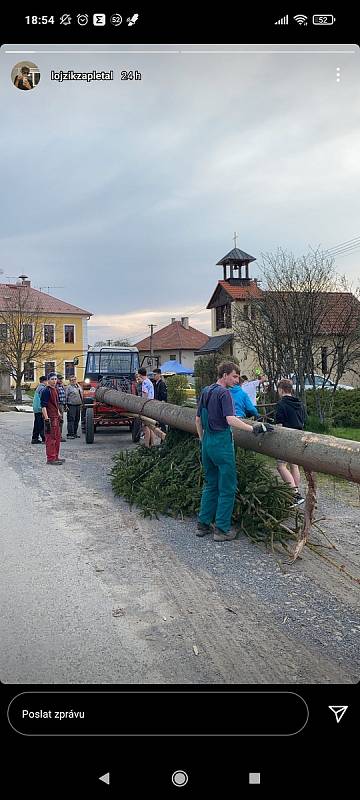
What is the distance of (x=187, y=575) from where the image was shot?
17.1 feet

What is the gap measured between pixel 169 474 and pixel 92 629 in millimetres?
4140

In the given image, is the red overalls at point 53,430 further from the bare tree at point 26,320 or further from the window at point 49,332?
the window at point 49,332

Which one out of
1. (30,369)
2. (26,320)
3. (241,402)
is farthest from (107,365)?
(241,402)

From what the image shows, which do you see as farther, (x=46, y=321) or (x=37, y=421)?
(x=37, y=421)

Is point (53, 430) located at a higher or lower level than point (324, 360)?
lower

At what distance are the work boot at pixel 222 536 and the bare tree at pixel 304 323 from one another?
32.9 ft

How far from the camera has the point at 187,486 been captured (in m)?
7.65

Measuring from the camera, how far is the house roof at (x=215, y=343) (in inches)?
797
